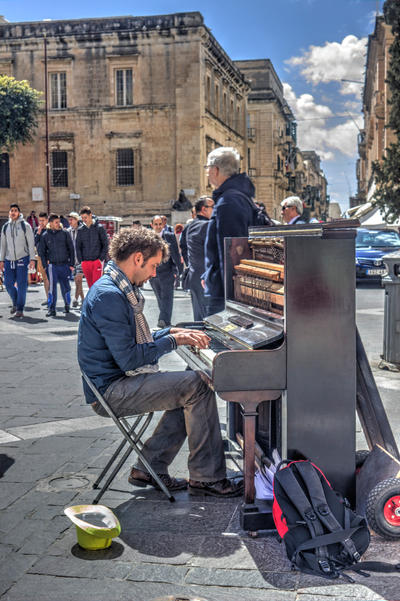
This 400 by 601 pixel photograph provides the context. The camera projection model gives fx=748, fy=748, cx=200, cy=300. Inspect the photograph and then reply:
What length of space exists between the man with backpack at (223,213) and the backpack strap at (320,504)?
2.48m

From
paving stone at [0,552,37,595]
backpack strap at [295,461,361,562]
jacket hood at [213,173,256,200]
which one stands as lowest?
paving stone at [0,552,37,595]

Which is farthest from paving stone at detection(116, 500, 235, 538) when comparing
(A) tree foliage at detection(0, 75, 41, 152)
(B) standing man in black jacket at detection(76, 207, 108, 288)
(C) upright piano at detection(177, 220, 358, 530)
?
(A) tree foliage at detection(0, 75, 41, 152)

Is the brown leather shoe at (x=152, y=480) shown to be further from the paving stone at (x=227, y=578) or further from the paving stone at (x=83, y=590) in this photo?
the paving stone at (x=83, y=590)

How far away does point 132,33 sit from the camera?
130 feet

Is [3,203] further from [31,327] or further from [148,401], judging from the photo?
[148,401]

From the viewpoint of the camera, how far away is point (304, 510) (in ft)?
11.9

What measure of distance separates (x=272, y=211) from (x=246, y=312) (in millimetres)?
61636

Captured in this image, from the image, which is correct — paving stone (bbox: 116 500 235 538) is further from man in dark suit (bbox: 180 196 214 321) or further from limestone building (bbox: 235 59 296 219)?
limestone building (bbox: 235 59 296 219)

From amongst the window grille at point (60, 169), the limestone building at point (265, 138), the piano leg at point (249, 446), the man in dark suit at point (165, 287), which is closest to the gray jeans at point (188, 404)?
the piano leg at point (249, 446)

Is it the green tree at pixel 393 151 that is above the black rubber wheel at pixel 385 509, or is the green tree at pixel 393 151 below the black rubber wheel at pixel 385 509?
above

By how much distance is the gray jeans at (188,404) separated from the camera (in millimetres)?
4359

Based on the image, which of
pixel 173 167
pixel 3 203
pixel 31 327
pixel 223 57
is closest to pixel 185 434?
pixel 31 327

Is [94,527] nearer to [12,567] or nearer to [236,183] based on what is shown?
[12,567]

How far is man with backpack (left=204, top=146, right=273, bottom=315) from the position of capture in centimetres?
587
